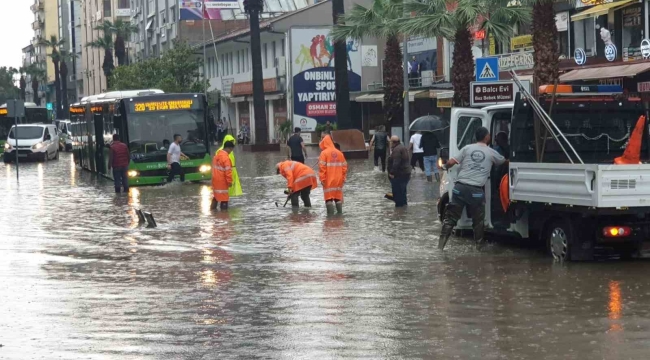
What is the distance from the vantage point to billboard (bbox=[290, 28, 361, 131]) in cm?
6519

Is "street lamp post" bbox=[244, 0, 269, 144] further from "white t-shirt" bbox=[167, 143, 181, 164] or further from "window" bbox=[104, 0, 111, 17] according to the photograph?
"window" bbox=[104, 0, 111, 17]

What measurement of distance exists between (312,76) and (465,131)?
164ft

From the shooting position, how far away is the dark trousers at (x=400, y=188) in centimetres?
2238

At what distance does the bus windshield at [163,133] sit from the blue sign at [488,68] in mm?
12535

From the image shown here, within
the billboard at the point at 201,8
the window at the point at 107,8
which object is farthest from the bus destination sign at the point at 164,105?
the window at the point at 107,8

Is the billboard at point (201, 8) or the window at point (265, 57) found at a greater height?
the billboard at point (201, 8)

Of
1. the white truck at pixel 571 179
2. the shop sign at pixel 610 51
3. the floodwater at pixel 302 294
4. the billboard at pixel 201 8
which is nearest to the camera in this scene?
the floodwater at pixel 302 294

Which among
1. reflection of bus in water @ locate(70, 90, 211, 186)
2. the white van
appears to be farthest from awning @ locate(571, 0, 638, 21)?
the white van

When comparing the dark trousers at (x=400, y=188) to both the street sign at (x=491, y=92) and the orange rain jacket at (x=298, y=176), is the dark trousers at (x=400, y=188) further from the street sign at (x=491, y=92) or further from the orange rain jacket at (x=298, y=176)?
the street sign at (x=491, y=92)

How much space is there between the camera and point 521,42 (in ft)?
156

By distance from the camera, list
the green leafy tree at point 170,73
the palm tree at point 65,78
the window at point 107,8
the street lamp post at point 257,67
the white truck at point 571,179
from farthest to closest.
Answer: the palm tree at point 65,78
the window at point 107,8
the green leafy tree at point 170,73
the street lamp post at point 257,67
the white truck at point 571,179

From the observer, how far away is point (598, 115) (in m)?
15.1

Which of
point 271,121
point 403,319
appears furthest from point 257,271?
point 271,121

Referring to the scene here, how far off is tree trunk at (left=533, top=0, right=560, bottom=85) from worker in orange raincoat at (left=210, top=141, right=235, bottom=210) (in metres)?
9.37
